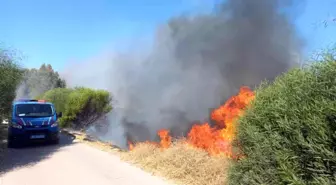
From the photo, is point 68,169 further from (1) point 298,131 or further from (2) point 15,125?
(1) point 298,131

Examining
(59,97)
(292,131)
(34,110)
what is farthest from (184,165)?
(59,97)

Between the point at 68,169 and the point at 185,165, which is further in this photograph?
the point at 68,169

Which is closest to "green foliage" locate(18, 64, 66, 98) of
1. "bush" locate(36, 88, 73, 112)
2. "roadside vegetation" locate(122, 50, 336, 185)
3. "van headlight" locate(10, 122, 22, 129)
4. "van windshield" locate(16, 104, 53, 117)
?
"bush" locate(36, 88, 73, 112)

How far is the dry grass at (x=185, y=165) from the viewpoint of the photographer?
21.9 ft

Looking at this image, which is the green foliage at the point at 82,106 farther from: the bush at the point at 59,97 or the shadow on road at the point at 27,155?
the shadow on road at the point at 27,155

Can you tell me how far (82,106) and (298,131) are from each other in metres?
17.6

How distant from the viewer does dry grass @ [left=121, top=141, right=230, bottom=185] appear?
668 cm

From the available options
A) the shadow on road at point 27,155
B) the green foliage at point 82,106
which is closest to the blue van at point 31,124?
the shadow on road at point 27,155

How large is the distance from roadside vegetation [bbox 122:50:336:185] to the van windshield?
1051 centimetres

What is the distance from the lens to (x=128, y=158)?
9625mm

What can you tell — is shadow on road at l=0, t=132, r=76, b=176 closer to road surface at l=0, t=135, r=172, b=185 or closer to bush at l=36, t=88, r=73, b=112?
road surface at l=0, t=135, r=172, b=185

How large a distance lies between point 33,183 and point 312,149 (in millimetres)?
6014

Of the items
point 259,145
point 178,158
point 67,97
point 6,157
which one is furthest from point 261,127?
point 67,97

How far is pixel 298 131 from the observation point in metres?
3.21
